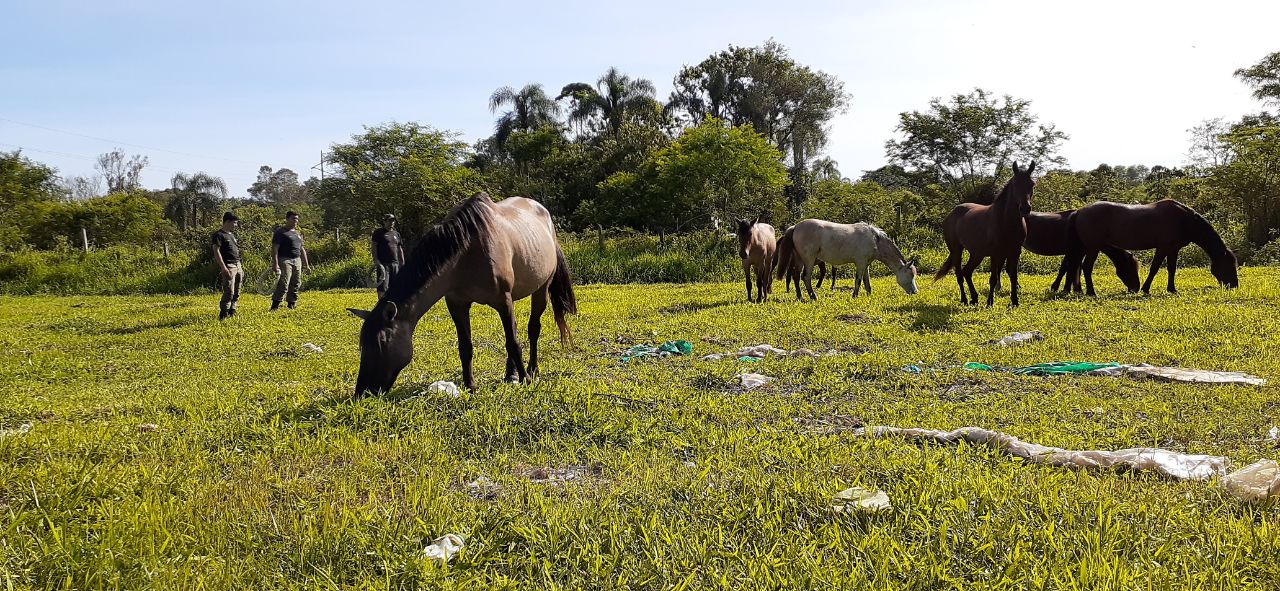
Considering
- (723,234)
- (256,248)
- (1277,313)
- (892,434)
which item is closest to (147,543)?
(892,434)

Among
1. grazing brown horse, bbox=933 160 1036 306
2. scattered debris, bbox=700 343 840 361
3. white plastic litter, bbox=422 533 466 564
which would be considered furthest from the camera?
grazing brown horse, bbox=933 160 1036 306

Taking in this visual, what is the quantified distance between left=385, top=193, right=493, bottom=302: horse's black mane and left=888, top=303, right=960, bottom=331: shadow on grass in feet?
19.9

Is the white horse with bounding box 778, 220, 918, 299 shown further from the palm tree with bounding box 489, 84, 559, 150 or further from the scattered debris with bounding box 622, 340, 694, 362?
the palm tree with bounding box 489, 84, 559, 150

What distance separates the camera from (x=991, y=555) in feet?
8.11

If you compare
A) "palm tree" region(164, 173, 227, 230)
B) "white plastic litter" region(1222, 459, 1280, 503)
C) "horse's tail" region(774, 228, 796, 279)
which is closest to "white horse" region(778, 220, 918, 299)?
"horse's tail" region(774, 228, 796, 279)

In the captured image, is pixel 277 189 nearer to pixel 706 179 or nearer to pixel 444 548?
pixel 706 179

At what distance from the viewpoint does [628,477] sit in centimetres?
338

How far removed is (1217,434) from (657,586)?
12.6 ft

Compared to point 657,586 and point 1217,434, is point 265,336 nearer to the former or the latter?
point 657,586

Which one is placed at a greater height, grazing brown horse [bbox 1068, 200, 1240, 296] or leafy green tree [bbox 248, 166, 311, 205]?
leafy green tree [bbox 248, 166, 311, 205]

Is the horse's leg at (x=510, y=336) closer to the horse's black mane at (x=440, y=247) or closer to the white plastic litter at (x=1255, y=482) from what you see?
the horse's black mane at (x=440, y=247)

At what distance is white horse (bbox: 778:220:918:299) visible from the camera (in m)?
13.3

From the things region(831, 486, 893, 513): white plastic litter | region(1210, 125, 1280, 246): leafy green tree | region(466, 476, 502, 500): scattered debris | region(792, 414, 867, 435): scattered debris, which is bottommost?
region(792, 414, 867, 435): scattered debris

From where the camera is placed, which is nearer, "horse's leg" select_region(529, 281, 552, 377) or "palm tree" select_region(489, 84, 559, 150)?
"horse's leg" select_region(529, 281, 552, 377)
